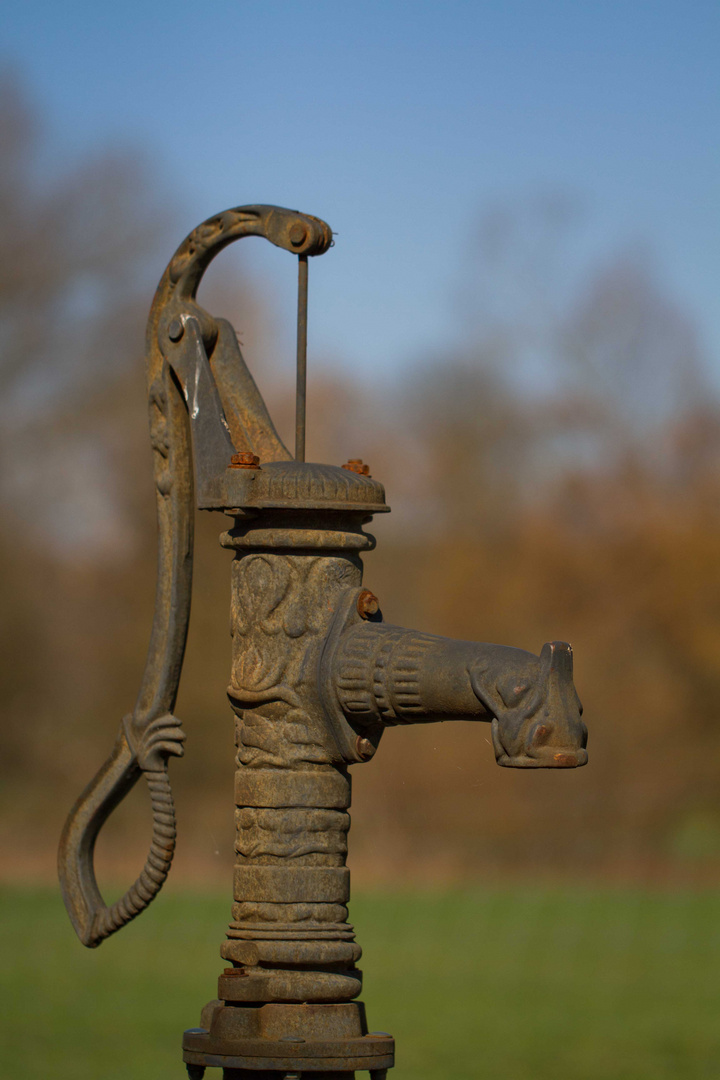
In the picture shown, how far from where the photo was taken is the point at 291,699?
224cm

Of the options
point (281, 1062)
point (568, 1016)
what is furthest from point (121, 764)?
point (568, 1016)

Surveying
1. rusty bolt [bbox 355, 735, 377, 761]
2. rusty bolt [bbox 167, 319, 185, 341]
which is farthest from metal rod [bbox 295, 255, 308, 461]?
rusty bolt [bbox 355, 735, 377, 761]

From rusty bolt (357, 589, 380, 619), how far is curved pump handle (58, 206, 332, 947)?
0.31m

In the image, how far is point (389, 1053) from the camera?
2.18 meters

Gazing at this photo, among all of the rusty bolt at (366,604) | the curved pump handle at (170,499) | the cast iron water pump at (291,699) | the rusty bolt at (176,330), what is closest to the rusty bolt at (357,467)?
the cast iron water pump at (291,699)

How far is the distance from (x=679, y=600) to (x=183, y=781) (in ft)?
11.6

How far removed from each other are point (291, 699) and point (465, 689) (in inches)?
12.9

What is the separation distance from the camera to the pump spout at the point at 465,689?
1976 millimetres

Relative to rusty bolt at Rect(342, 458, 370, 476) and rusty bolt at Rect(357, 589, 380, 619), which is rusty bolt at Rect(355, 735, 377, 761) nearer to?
rusty bolt at Rect(357, 589, 380, 619)

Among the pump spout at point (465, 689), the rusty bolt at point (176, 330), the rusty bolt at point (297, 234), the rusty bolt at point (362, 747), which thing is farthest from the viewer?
the rusty bolt at point (176, 330)

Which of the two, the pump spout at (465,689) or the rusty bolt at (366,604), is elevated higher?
the rusty bolt at (366,604)

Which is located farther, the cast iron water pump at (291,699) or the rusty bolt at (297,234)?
the rusty bolt at (297,234)

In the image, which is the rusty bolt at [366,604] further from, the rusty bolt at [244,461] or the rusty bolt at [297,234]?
the rusty bolt at [297,234]

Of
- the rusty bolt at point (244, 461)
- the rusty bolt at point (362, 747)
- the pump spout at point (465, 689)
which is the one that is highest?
the rusty bolt at point (244, 461)
